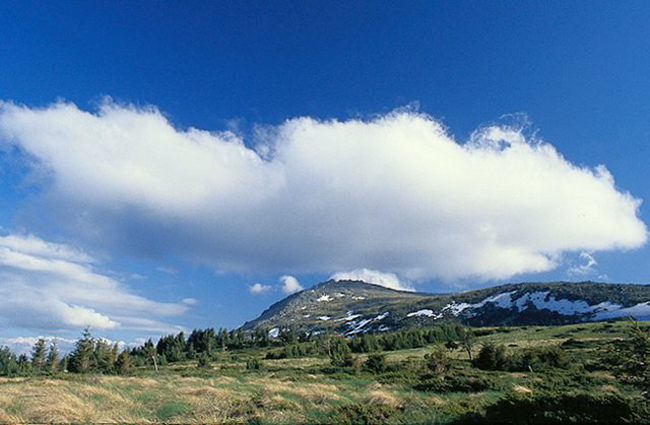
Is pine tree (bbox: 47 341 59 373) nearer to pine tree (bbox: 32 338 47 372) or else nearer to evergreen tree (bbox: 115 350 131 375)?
pine tree (bbox: 32 338 47 372)

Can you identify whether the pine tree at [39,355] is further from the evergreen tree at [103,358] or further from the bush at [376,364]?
the bush at [376,364]

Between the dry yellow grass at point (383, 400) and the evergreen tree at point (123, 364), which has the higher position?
the evergreen tree at point (123, 364)

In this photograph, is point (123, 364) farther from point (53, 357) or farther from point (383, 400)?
point (383, 400)

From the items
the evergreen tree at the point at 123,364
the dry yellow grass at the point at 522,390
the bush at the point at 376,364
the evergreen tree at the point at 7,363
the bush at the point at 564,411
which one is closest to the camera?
the bush at the point at 564,411

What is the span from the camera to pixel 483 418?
1259 centimetres

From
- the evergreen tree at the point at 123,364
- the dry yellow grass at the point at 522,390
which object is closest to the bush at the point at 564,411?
the dry yellow grass at the point at 522,390

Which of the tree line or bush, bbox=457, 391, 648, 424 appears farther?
the tree line

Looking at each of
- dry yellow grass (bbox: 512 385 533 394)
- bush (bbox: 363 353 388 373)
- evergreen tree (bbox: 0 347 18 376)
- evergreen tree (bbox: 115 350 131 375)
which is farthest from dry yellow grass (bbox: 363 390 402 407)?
evergreen tree (bbox: 0 347 18 376)

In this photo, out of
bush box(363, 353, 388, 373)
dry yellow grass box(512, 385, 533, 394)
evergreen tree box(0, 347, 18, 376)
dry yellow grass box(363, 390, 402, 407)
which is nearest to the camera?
dry yellow grass box(363, 390, 402, 407)

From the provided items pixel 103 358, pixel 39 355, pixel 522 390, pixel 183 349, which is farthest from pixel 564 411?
pixel 183 349

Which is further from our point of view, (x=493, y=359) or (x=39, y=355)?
(x=39, y=355)

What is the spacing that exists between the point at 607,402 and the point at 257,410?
478 inches

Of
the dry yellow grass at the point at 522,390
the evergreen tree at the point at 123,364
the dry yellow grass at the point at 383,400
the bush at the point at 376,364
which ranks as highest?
the evergreen tree at the point at 123,364

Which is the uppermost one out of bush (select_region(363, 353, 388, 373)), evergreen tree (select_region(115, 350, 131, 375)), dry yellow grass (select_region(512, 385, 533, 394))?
evergreen tree (select_region(115, 350, 131, 375))
